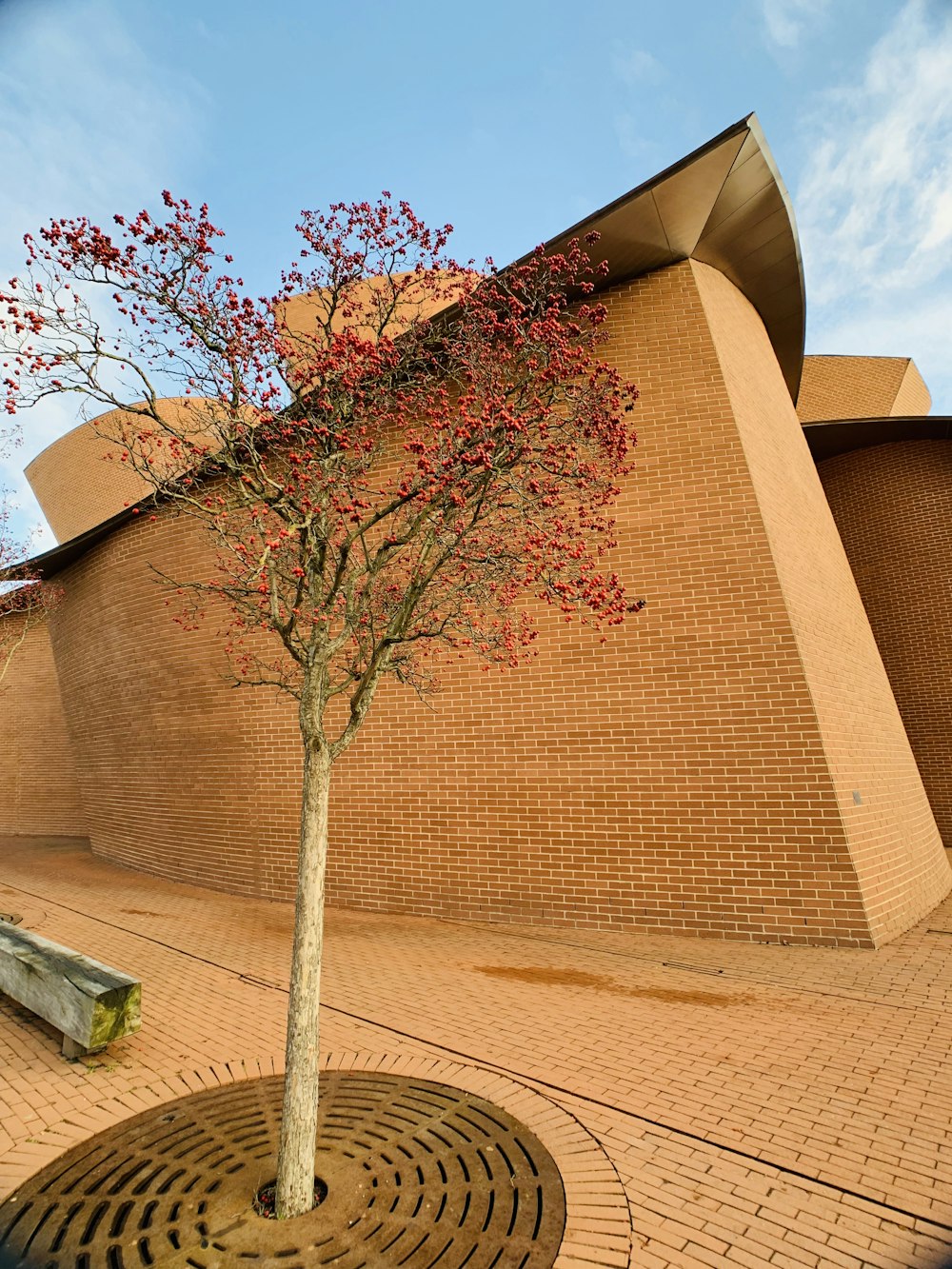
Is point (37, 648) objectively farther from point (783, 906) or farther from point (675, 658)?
point (783, 906)

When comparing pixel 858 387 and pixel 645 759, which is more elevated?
pixel 858 387

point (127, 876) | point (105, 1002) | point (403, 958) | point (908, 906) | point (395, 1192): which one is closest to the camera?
point (395, 1192)

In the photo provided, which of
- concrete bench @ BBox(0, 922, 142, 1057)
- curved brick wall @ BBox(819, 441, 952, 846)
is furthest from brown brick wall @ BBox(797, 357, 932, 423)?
concrete bench @ BBox(0, 922, 142, 1057)

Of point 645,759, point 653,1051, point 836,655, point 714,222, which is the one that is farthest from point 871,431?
point 653,1051

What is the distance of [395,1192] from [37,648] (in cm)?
2049

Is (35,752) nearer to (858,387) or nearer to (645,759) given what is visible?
(645,759)

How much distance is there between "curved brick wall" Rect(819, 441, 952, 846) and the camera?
509 inches

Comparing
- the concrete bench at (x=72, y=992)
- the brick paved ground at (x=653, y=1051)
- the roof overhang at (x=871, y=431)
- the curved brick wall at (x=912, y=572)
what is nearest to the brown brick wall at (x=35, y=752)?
the brick paved ground at (x=653, y=1051)

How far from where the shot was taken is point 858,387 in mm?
18641

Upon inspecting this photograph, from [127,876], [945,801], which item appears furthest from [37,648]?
[945,801]

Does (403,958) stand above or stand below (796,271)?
below

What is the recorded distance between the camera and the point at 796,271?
396 inches

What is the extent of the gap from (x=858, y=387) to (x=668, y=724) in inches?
622

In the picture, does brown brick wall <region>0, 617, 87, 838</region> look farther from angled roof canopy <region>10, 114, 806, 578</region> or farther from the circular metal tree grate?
the circular metal tree grate
